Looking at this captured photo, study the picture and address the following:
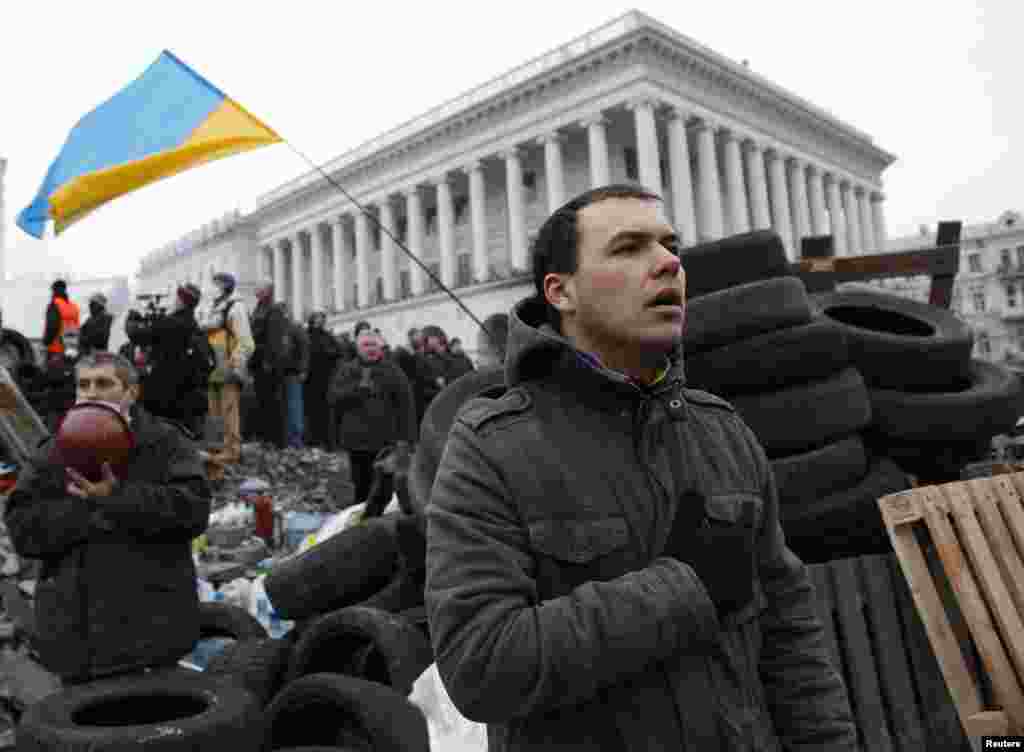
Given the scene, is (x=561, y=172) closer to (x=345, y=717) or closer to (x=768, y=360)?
(x=768, y=360)

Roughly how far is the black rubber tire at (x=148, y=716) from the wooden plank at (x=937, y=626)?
2.60 metres

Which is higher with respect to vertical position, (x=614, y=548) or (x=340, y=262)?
(x=340, y=262)

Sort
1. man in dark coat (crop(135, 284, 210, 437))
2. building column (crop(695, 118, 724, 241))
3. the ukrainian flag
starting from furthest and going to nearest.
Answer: building column (crop(695, 118, 724, 241)), man in dark coat (crop(135, 284, 210, 437)), the ukrainian flag

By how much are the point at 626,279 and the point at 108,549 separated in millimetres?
2789

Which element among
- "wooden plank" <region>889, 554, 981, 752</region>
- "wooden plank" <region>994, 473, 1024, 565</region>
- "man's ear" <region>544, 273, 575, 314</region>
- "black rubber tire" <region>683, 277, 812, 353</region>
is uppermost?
"black rubber tire" <region>683, 277, 812, 353</region>

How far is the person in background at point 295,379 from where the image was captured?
1024cm

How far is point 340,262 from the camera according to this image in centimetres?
5306

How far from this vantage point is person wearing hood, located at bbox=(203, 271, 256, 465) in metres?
8.94

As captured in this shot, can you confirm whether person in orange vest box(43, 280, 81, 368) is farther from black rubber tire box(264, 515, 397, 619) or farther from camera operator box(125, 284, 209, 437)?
black rubber tire box(264, 515, 397, 619)

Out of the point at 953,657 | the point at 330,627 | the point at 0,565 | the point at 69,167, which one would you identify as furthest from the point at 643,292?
the point at 0,565

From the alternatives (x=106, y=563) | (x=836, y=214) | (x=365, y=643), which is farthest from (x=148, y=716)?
(x=836, y=214)

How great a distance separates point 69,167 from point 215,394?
4.30m

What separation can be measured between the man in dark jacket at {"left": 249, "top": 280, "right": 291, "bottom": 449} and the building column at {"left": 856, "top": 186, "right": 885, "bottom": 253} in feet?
162

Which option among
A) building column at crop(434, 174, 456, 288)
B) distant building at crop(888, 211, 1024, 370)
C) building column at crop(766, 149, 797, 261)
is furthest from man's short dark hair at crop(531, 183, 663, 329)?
distant building at crop(888, 211, 1024, 370)
